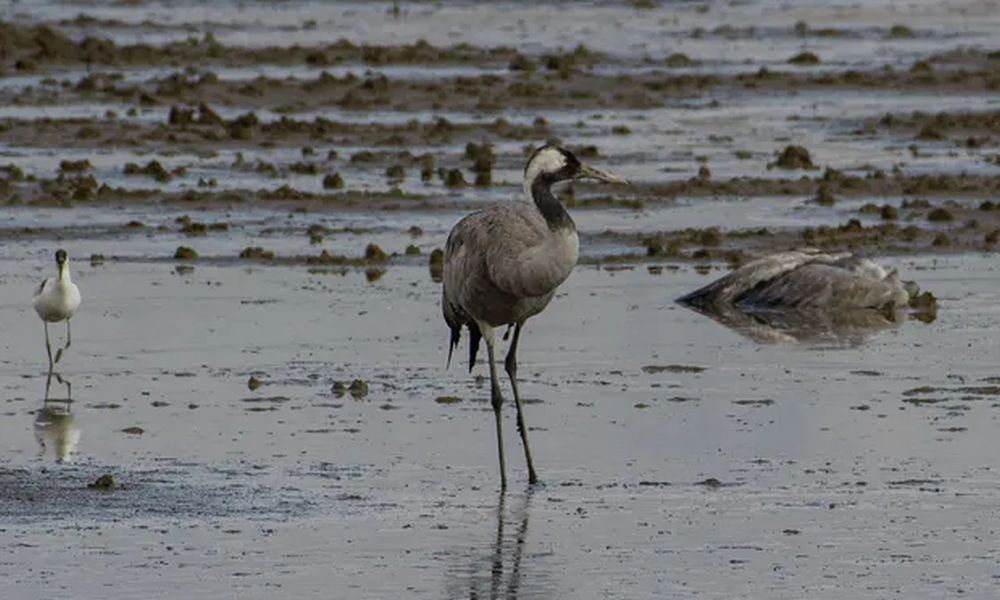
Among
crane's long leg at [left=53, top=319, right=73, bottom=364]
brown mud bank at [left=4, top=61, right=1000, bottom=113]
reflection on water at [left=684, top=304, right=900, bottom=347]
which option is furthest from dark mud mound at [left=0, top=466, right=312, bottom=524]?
brown mud bank at [left=4, top=61, right=1000, bottom=113]

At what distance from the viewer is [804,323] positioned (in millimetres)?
16109

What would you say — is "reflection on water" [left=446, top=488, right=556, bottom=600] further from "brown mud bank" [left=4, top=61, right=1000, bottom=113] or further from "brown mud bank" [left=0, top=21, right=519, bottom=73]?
"brown mud bank" [left=0, top=21, right=519, bottom=73]

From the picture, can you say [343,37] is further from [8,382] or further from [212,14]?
[8,382]

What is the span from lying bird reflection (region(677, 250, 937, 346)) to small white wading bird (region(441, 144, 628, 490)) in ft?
13.4

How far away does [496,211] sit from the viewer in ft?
39.1

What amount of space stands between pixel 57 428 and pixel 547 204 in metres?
2.78

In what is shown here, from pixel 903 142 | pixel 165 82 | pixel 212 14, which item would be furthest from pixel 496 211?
pixel 212 14

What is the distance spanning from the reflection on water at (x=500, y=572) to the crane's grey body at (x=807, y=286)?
6352 millimetres

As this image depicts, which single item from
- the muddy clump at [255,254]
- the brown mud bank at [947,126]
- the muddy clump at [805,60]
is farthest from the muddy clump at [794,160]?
the muddy clump at [805,60]

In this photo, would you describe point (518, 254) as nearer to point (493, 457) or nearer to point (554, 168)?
point (554, 168)

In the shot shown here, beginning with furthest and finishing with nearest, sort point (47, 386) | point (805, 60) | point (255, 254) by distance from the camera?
point (805, 60) → point (255, 254) → point (47, 386)

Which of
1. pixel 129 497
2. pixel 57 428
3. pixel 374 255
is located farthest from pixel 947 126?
pixel 129 497

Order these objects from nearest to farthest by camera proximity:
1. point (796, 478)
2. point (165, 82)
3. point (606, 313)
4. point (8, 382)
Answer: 1. point (796, 478)
2. point (8, 382)
3. point (606, 313)
4. point (165, 82)

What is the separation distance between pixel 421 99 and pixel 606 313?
16283mm
